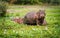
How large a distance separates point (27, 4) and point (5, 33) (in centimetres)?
1470

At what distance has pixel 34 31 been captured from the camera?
1088cm

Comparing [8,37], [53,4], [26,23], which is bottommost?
[53,4]

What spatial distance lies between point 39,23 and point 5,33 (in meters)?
3.39

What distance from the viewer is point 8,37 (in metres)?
9.29

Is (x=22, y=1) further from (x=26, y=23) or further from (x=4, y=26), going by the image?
(x=4, y=26)

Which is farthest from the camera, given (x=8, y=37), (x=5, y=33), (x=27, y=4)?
(x=27, y=4)

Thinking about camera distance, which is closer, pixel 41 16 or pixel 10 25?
pixel 10 25

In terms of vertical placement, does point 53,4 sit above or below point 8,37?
below

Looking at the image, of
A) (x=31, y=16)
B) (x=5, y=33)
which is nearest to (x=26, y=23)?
(x=31, y=16)

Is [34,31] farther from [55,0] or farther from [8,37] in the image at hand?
[55,0]

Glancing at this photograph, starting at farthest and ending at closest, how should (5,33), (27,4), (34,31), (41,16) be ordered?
1. (27,4)
2. (41,16)
3. (34,31)
4. (5,33)

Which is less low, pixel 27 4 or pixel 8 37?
pixel 8 37

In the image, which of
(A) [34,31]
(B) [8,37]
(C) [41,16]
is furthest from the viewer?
(C) [41,16]

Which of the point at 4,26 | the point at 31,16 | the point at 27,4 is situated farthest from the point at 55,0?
the point at 4,26
